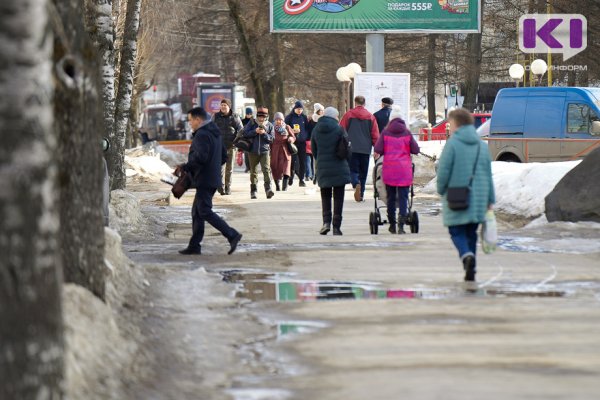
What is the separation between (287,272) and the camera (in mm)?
13031

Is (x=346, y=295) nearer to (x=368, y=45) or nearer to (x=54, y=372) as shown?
(x=54, y=372)

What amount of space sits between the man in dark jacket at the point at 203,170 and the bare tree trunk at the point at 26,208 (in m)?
9.08

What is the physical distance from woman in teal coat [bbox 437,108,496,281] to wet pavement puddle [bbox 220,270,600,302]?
1.42 feet

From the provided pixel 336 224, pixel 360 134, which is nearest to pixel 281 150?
pixel 360 134

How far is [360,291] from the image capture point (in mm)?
11492

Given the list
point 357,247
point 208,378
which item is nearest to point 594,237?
point 357,247

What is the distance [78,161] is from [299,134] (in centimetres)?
2168

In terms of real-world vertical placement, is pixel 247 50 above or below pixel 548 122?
above

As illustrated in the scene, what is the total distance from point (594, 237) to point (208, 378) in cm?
918

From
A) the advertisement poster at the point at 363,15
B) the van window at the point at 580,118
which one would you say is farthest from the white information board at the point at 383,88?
the advertisement poster at the point at 363,15

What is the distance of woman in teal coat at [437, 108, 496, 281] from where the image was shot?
39.4 feet

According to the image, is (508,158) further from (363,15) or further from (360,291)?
(360,291)

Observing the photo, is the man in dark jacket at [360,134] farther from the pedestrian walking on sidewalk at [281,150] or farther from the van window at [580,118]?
the van window at [580,118]

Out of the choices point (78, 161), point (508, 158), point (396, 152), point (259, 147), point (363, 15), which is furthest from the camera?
point (363, 15)
